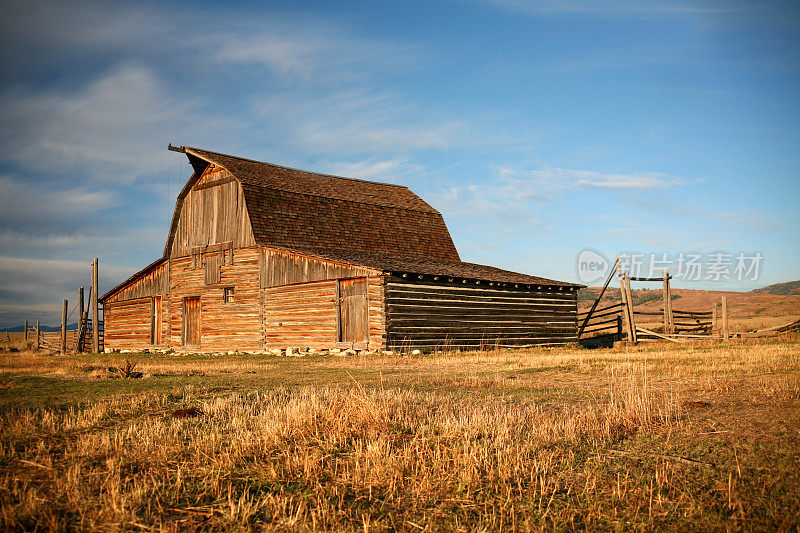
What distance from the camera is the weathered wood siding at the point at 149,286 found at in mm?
31203

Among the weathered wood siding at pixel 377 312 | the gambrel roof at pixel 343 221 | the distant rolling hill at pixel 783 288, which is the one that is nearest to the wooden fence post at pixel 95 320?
the gambrel roof at pixel 343 221

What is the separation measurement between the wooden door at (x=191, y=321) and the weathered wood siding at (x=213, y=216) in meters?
2.61

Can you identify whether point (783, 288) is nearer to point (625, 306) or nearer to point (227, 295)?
point (625, 306)

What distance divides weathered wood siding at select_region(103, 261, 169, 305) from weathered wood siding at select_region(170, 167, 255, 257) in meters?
1.21

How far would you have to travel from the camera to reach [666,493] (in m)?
4.66

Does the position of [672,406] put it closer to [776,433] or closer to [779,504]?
[776,433]

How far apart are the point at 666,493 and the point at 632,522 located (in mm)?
774

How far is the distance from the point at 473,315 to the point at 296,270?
26.1 ft

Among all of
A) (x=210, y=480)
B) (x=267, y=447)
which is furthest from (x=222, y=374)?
(x=210, y=480)

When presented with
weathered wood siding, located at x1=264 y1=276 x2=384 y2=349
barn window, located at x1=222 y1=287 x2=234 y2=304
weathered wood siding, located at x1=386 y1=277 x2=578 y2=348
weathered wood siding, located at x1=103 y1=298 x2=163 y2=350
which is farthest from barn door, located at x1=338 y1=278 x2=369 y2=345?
weathered wood siding, located at x1=103 y1=298 x2=163 y2=350

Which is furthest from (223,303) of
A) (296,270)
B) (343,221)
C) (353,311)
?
(353,311)

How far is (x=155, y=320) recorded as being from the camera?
1255 inches

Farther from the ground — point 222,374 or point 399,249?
point 399,249

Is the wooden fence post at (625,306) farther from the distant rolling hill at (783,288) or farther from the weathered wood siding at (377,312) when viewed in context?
the distant rolling hill at (783,288)
